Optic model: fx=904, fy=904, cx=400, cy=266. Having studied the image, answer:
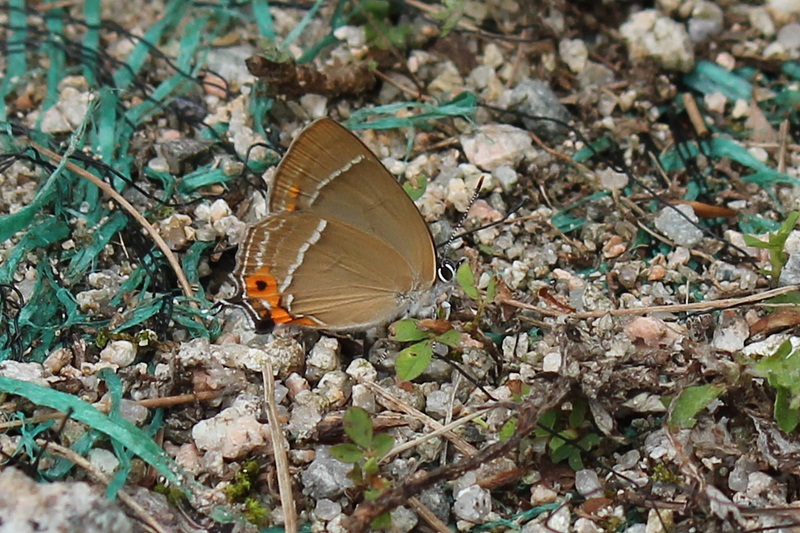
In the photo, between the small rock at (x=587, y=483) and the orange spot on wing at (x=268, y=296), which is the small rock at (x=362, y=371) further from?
the small rock at (x=587, y=483)

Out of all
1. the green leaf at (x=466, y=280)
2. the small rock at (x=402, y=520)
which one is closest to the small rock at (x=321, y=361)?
the green leaf at (x=466, y=280)

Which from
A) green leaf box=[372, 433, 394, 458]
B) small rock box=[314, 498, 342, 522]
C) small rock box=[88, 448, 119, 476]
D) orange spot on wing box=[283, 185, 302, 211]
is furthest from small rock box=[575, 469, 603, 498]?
small rock box=[88, 448, 119, 476]

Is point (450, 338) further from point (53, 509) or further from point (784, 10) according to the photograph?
point (784, 10)

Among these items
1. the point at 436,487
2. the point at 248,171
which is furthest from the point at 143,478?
the point at 248,171

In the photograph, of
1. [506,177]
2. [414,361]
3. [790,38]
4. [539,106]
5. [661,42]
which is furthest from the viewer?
[790,38]

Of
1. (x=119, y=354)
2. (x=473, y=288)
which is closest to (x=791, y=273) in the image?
(x=473, y=288)

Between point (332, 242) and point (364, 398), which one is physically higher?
point (332, 242)

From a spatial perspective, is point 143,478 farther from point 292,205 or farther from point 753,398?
point 753,398
